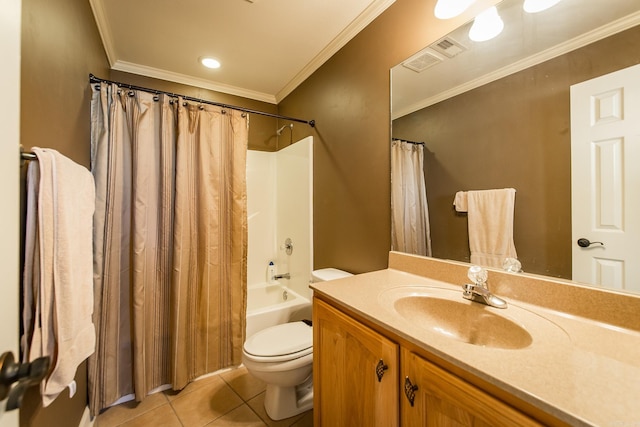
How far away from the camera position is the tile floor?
4.69 ft

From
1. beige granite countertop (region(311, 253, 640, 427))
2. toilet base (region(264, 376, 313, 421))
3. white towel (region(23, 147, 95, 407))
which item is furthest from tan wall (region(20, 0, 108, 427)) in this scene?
beige granite countertop (region(311, 253, 640, 427))

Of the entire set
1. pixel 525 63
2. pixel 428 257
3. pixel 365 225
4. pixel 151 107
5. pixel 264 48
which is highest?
pixel 264 48

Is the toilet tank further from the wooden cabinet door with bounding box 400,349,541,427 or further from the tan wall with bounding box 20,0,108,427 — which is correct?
the tan wall with bounding box 20,0,108,427

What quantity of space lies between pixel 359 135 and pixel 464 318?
1.20 meters

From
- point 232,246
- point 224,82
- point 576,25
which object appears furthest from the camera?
point 224,82

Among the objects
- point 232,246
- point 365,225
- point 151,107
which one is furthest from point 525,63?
point 151,107

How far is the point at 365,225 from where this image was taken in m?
1.61

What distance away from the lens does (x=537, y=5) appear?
0.92 m

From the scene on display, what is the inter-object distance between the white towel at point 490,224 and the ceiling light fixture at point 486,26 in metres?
0.67

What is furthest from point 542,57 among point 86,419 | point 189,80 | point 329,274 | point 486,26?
point 86,419

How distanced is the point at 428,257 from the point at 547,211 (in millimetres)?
500

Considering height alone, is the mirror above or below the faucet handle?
above

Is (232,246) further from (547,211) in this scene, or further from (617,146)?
(617,146)

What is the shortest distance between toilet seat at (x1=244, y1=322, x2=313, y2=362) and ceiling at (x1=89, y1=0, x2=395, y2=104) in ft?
6.68
